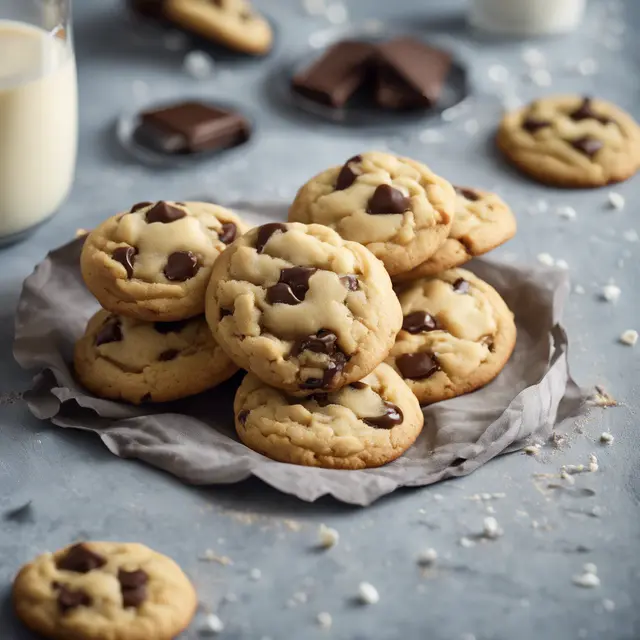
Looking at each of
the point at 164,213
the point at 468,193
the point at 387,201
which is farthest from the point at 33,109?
the point at 468,193

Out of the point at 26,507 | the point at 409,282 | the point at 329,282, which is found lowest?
the point at 26,507

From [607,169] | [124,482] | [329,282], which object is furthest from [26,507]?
[607,169]

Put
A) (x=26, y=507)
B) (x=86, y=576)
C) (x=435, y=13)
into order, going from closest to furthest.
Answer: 1. (x=86, y=576)
2. (x=26, y=507)
3. (x=435, y=13)

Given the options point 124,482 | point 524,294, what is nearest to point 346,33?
point 524,294

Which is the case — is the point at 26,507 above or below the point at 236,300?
below

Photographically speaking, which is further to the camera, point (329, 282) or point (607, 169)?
point (607, 169)

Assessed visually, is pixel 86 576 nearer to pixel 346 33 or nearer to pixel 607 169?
pixel 607 169

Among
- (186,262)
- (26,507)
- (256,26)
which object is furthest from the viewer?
(256,26)
